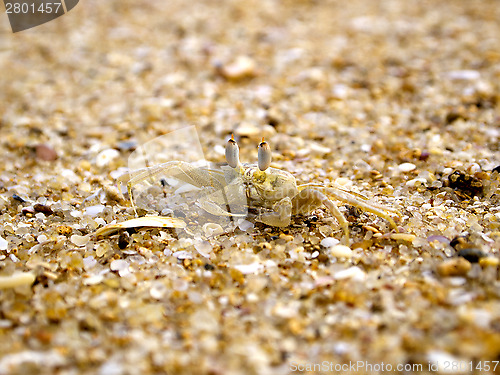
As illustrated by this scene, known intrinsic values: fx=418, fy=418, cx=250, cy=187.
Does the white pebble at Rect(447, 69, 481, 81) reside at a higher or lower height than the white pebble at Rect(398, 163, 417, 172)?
higher

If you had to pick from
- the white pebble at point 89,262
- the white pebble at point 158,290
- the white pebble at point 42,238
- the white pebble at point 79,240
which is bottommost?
the white pebble at point 158,290

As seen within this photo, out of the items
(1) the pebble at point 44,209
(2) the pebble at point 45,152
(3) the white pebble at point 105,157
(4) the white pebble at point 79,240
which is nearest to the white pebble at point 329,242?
(4) the white pebble at point 79,240

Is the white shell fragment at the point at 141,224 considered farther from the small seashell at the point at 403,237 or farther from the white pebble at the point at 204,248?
the small seashell at the point at 403,237

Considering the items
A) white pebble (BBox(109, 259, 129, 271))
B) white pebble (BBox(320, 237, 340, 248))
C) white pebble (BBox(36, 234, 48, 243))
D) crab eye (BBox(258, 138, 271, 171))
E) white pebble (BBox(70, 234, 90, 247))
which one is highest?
crab eye (BBox(258, 138, 271, 171))

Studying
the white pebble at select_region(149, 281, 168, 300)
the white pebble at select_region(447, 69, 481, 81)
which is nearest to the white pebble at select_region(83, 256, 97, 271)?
the white pebble at select_region(149, 281, 168, 300)

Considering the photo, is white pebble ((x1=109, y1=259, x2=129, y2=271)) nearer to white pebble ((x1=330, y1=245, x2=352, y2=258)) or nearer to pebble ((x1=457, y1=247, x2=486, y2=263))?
white pebble ((x1=330, y1=245, x2=352, y2=258))

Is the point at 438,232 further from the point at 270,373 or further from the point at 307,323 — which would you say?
the point at 270,373

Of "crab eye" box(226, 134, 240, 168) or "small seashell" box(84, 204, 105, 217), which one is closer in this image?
"crab eye" box(226, 134, 240, 168)
